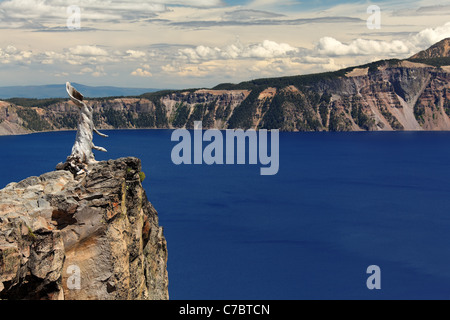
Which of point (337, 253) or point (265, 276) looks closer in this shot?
point (265, 276)

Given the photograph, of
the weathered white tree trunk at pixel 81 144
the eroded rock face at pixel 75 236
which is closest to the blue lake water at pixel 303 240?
the weathered white tree trunk at pixel 81 144

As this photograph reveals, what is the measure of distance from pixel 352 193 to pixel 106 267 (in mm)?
156994

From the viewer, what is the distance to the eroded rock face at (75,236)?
80.2ft

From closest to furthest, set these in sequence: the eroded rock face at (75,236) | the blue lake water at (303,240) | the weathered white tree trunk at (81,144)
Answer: the eroded rock face at (75,236) < the weathered white tree trunk at (81,144) < the blue lake water at (303,240)

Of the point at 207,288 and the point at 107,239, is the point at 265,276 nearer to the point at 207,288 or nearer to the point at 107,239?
the point at 207,288

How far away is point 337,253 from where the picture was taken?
108938 mm

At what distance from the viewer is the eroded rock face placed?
963 inches

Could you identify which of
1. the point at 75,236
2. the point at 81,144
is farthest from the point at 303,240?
the point at 75,236

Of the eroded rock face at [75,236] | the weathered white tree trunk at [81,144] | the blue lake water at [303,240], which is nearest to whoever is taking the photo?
the eroded rock face at [75,236]

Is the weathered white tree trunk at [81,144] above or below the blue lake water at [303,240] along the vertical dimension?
above

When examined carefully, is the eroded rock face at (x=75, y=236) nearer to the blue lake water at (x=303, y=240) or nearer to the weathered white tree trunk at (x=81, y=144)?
the weathered white tree trunk at (x=81, y=144)

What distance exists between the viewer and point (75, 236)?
29281 mm

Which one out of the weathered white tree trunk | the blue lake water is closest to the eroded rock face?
the weathered white tree trunk
